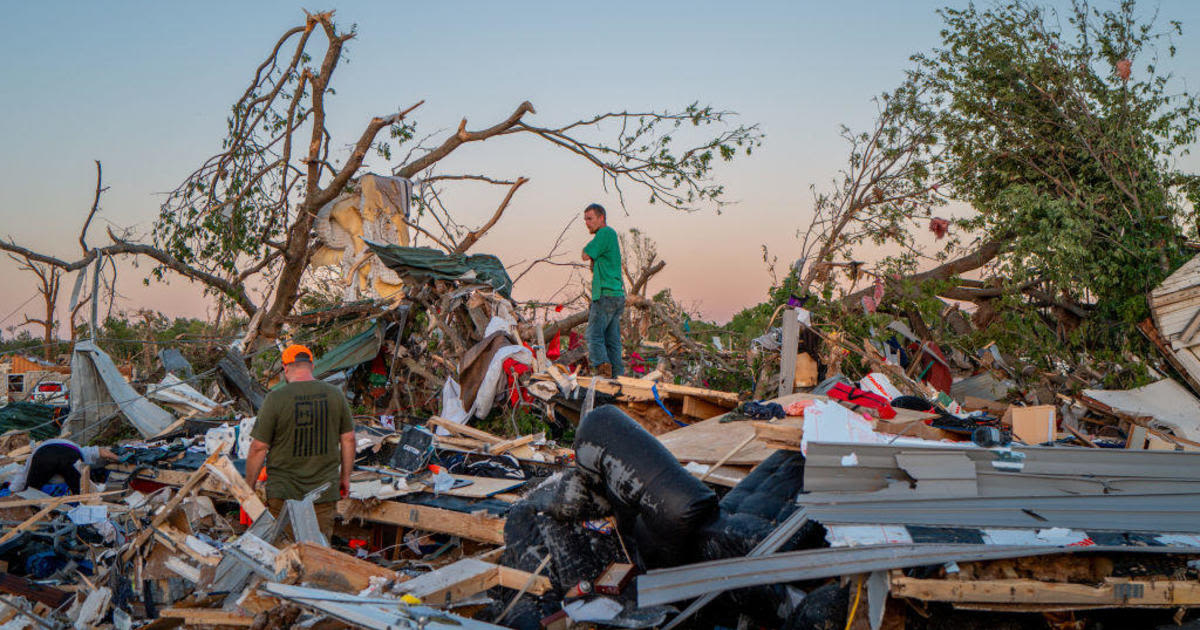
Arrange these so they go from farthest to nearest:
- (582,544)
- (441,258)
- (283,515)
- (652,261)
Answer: (652,261)
(441,258)
(283,515)
(582,544)

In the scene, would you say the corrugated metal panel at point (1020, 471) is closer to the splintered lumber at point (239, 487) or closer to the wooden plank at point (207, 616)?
the wooden plank at point (207, 616)

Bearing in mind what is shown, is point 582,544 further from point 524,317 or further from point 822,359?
point 524,317

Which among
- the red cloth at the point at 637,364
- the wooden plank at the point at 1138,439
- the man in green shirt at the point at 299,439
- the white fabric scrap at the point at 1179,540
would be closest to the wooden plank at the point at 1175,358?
the wooden plank at the point at 1138,439

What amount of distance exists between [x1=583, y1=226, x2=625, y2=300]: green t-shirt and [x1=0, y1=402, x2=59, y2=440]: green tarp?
6598mm

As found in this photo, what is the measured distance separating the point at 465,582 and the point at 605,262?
5142mm

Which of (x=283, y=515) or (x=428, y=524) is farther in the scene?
(x=428, y=524)

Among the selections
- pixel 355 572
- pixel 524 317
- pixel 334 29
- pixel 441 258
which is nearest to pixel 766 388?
pixel 524 317

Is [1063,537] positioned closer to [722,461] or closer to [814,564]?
[814,564]

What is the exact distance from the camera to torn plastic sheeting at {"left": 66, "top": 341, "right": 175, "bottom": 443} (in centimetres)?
930

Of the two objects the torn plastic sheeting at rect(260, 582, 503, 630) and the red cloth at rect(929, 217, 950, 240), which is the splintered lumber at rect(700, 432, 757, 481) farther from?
the red cloth at rect(929, 217, 950, 240)

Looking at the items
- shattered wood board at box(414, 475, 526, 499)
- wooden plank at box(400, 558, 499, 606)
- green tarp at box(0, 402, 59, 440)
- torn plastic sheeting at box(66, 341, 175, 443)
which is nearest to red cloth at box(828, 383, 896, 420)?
shattered wood board at box(414, 475, 526, 499)

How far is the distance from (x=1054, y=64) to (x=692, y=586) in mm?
11894

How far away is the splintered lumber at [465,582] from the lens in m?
3.59

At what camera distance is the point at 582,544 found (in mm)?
4113
